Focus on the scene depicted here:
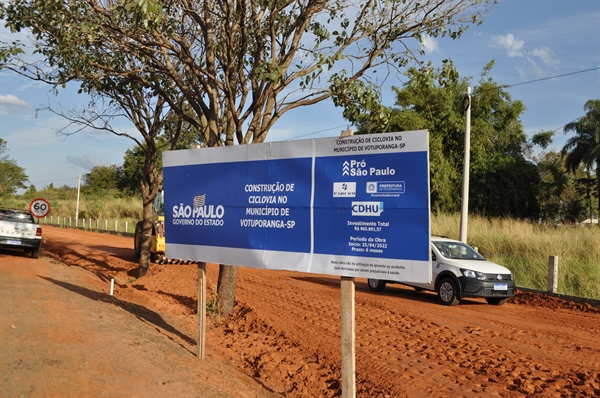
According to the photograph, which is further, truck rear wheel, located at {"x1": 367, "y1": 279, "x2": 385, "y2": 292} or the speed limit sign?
the speed limit sign

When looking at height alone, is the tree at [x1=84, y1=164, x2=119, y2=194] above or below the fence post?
above

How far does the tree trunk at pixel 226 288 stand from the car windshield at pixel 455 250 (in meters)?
6.14

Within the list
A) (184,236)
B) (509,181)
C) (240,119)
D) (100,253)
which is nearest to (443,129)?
(509,181)

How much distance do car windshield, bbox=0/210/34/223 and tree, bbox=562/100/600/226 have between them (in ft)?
112

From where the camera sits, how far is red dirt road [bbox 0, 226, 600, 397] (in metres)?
7.00

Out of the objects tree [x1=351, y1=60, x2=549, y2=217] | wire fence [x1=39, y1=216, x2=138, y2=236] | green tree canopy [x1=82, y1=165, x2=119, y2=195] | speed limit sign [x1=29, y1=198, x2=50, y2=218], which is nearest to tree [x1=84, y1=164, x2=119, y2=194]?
green tree canopy [x1=82, y1=165, x2=119, y2=195]

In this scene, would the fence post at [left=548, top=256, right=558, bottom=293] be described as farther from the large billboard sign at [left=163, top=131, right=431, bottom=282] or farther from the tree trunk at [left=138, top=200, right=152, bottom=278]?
the tree trunk at [left=138, top=200, right=152, bottom=278]

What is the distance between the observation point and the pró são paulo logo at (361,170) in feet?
18.5

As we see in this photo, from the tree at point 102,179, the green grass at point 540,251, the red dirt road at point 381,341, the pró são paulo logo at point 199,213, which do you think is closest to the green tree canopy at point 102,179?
the tree at point 102,179

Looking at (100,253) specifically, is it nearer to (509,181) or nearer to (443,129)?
(443,129)

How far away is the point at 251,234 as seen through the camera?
276 inches

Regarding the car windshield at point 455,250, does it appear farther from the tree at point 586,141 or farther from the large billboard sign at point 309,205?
the tree at point 586,141

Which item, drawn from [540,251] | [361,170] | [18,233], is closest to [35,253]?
[18,233]

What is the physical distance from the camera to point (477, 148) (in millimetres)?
33531
